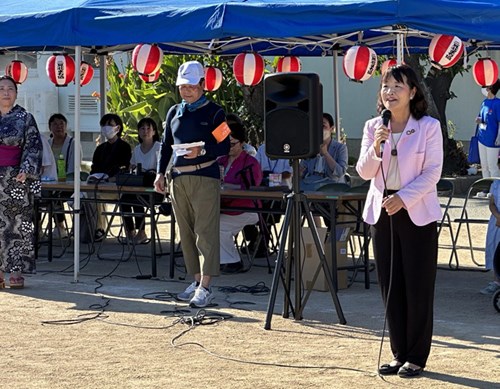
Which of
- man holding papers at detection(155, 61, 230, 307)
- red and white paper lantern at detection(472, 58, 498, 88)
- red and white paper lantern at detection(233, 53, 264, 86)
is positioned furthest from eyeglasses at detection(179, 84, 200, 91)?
red and white paper lantern at detection(472, 58, 498, 88)

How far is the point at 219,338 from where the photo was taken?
8.25 meters

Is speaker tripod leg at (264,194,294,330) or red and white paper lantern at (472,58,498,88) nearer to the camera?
speaker tripod leg at (264,194,294,330)

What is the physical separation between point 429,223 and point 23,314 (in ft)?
12.5

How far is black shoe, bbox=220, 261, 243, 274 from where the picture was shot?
38.1 feet

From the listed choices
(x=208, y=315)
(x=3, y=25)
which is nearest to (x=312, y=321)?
(x=208, y=315)

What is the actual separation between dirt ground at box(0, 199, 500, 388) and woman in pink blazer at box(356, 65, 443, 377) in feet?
0.90

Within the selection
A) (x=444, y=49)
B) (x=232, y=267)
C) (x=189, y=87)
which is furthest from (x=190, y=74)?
(x=232, y=267)

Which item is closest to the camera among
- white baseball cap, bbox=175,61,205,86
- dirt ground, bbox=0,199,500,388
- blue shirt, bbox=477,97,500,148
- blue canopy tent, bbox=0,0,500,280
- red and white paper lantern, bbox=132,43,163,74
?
Answer: dirt ground, bbox=0,199,500,388

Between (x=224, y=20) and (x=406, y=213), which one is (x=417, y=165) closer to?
(x=406, y=213)

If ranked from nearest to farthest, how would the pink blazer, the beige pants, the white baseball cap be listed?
the pink blazer < the white baseball cap < the beige pants

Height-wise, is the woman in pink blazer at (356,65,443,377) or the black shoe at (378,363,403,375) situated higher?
the woman in pink blazer at (356,65,443,377)

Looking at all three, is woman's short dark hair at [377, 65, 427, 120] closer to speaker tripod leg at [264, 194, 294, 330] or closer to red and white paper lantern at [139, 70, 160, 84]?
speaker tripod leg at [264, 194, 294, 330]

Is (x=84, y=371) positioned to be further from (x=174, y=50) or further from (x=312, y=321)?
(x=174, y=50)

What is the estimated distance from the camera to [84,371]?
7227 mm
